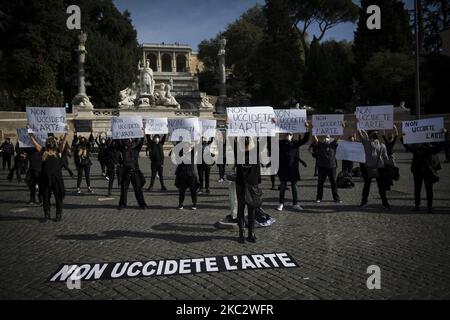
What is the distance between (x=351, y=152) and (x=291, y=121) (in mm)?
1928

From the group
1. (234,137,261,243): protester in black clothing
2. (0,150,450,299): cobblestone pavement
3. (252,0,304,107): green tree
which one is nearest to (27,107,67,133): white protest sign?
(0,150,450,299): cobblestone pavement

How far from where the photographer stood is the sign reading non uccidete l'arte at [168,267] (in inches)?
235

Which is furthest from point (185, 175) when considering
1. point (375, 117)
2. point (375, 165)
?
point (375, 117)

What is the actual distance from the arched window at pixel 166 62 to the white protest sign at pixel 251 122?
94.7m

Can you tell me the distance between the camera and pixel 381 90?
39688 millimetres

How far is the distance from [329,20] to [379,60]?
20.3 m

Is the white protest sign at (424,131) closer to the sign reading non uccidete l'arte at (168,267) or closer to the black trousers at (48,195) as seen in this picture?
the sign reading non uccidete l'arte at (168,267)

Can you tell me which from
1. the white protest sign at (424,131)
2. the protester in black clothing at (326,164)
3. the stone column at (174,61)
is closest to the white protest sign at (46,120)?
the protester in black clothing at (326,164)

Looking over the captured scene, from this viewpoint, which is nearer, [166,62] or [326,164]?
[326,164]

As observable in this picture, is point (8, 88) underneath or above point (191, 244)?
above

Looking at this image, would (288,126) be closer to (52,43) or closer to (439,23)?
(52,43)

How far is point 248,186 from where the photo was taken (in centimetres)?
748

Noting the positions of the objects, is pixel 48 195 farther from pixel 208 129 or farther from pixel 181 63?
pixel 181 63
